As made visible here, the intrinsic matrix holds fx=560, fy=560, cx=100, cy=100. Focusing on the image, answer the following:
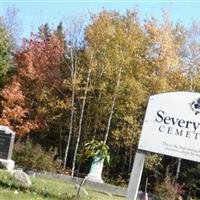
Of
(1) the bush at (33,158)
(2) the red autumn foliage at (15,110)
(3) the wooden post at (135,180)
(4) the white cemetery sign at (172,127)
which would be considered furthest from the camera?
(2) the red autumn foliage at (15,110)

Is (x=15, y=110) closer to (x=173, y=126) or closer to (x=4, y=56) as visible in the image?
(x=4, y=56)

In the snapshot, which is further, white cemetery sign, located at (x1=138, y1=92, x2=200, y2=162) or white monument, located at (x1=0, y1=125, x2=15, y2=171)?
white monument, located at (x1=0, y1=125, x2=15, y2=171)

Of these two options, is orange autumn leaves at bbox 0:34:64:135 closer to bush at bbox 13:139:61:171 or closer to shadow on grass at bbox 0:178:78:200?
bush at bbox 13:139:61:171

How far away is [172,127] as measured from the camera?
10.6 m

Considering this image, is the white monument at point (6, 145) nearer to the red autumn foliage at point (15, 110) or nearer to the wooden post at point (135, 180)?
the red autumn foliage at point (15, 110)

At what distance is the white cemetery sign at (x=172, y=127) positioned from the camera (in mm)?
10508

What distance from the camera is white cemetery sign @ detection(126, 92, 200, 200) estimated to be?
1051 cm

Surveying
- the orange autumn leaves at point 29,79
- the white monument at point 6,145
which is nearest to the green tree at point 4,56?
the orange autumn leaves at point 29,79

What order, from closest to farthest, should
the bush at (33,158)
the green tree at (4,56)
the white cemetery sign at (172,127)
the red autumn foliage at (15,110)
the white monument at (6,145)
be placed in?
the white cemetery sign at (172,127)
the white monument at (6,145)
the bush at (33,158)
the red autumn foliage at (15,110)
the green tree at (4,56)

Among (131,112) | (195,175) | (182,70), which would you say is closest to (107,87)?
(131,112)

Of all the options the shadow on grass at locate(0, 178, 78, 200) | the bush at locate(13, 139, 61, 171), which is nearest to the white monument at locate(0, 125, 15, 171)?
the bush at locate(13, 139, 61, 171)

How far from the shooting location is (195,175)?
30.4 meters

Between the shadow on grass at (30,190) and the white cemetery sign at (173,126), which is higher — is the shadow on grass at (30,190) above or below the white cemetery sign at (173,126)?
below

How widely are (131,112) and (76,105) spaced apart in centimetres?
399
